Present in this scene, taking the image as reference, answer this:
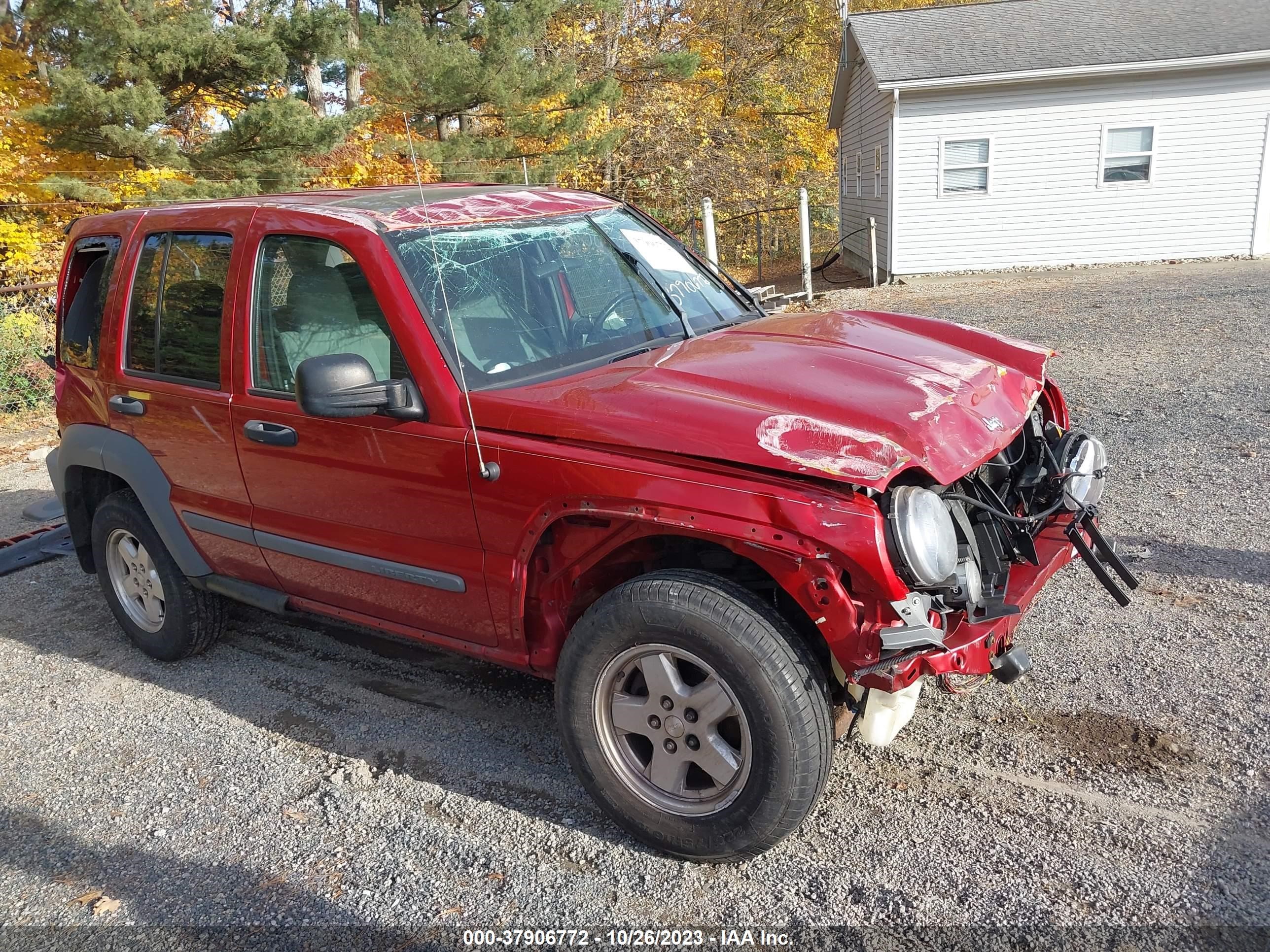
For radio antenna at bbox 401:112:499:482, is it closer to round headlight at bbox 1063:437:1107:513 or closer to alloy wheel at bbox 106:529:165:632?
round headlight at bbox 1063:437:1107:513

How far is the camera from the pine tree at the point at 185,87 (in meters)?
12.1

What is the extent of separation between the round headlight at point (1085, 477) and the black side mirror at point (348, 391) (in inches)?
85.7

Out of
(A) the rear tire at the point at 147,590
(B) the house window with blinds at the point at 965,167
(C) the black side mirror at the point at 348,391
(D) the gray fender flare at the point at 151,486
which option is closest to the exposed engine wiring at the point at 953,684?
(C) the black side mirror at the point at 348,391

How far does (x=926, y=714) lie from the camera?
3.55m

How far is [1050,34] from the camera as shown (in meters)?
17.3

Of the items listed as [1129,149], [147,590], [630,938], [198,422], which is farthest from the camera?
[1129,149]

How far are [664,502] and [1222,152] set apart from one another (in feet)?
59.6

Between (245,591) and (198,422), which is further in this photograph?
(245,591)

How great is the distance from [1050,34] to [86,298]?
59.4 feet

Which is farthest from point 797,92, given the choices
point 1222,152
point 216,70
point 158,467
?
point 158,467

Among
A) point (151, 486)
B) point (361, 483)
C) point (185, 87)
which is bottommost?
point (151, 486)

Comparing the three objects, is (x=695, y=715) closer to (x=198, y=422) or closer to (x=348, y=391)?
(x=348, y=391)

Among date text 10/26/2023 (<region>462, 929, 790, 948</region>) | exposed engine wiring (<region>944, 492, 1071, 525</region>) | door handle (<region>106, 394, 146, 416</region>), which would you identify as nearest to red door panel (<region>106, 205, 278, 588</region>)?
door handle (<region>106, 394, 146, 416</region>)


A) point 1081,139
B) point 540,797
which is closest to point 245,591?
point 540,797
